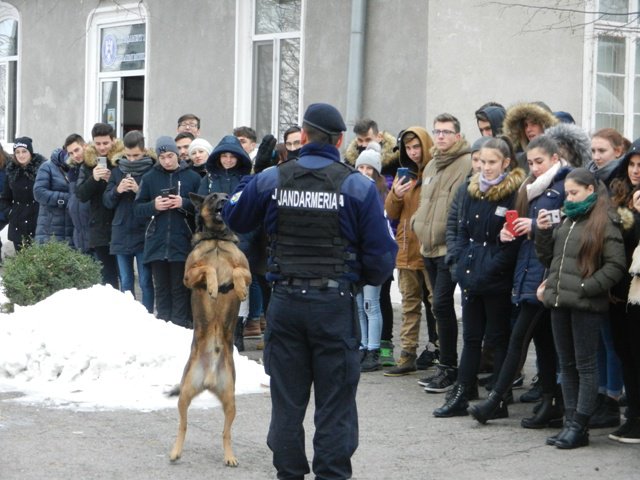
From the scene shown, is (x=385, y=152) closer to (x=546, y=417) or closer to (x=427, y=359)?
(x=427, y=359)

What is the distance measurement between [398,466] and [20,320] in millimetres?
3992

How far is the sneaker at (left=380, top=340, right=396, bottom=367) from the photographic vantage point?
10.4 m

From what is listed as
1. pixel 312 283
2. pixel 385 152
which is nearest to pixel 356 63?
pixel 385 152

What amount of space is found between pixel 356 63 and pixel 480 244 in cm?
585

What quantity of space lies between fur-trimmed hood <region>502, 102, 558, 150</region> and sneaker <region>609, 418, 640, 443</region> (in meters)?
2.47

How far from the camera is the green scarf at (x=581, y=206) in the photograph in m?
7.51

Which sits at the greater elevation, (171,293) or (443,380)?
(171,293)

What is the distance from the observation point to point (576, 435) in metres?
7.51

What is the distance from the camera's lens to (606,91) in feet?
47.8

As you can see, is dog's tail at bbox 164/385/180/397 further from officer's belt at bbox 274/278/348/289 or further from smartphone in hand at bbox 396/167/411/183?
smartphone in hand at bbox 396/167/411/183

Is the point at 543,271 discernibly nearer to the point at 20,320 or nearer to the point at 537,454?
the point at 537,454

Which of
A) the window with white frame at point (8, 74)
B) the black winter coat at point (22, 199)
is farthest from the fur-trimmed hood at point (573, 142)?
the window with white frame at point (8, 74)

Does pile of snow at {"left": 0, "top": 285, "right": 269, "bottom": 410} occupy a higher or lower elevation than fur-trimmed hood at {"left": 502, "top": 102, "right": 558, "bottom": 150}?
lower

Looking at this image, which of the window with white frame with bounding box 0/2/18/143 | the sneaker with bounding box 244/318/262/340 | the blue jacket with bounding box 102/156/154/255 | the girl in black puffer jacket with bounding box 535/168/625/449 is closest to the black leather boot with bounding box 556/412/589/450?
the girl in black puffer jacket with bounding box 535/168/625/449
